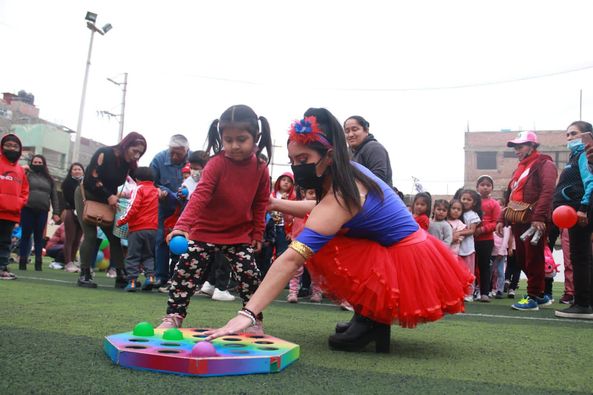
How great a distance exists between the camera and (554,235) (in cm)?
777

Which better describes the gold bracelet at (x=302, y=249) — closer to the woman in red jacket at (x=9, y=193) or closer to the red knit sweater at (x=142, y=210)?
the red knit sweater at (x=142, y=210)

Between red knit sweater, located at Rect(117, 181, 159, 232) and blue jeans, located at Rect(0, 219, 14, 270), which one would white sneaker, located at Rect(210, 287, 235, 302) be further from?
blue jeans, located at Rect(0, 219, 14, 270)

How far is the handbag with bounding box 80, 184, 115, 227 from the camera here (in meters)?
5.85

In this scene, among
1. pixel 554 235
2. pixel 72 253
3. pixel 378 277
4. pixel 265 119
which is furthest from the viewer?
pixel 72 253

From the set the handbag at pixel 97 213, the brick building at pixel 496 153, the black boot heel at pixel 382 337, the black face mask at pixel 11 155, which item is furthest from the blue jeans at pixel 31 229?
the brick building at pixel 496 153

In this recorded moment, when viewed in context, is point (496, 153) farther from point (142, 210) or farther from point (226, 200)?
point (226, 200)

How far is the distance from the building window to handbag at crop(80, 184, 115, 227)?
4625 centimetres

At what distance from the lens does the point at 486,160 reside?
48312 millimetres

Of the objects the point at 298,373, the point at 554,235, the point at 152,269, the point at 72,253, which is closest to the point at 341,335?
the point at 298,373

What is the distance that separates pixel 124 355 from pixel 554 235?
7185 mm

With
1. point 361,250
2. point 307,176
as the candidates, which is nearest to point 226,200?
point 307,176

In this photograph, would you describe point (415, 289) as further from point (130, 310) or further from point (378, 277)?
point (130, 310)

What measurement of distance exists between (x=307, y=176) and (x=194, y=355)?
1046 mm

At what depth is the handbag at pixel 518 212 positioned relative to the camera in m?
5.44
